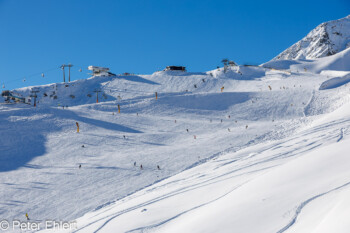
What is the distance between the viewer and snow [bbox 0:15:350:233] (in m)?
7.96

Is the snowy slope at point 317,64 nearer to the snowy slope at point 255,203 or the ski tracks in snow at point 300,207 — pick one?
the snowy slope at point 255,203

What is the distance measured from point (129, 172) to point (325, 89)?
94.9 ft

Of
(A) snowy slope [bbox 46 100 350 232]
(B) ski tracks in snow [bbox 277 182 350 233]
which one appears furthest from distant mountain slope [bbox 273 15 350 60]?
(B) ski tracks in snow [bbox 277 182 350 233]

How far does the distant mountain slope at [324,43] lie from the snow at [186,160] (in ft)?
270

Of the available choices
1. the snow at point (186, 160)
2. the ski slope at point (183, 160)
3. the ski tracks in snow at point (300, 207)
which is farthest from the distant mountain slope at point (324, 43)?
the ski tracks in snow at point (300, 207)

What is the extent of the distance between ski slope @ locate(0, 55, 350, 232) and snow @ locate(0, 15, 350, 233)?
59 millimetres

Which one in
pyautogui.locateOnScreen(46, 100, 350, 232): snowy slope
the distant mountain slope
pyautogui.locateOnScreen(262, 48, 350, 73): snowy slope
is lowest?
pyautogui.locateOnScreen(46, 100, 350, 232): snowy slope

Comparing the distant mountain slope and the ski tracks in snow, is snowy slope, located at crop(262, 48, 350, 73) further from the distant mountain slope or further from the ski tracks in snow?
the ski tracks in snow

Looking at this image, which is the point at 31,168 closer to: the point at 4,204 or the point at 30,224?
the point at 4,204

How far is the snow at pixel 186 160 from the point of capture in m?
7.96

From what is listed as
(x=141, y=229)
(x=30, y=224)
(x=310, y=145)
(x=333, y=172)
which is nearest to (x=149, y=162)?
(x=30, y=224)

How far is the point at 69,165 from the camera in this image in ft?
65.6

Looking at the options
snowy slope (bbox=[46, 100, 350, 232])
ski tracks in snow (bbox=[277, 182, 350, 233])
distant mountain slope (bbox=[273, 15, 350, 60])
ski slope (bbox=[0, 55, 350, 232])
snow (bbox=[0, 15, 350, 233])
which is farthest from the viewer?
distant mountain slope (bbox=[273, 15, 350, 60])

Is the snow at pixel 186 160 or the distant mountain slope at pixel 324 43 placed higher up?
the distant mountain slope at pixel 324 43
